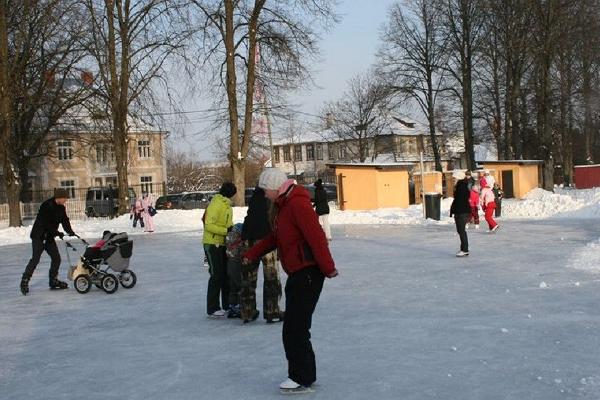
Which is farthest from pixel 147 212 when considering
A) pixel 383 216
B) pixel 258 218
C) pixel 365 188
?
pixel 258 218

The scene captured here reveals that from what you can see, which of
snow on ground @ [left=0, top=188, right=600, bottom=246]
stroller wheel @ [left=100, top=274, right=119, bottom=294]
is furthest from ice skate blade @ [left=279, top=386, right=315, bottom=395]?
snow on ground @ [left=0, top=188, right=600, bottom=246]

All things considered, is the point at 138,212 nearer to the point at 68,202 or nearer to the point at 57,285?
the point at 68,202

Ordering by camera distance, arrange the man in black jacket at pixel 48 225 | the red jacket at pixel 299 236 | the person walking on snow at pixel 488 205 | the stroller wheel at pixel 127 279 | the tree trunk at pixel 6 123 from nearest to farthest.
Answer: the red jacket at pixel 299 236 < the man in black jacket at pixel 48 225 < the stroller wheel at pixel 127 279 < the person walking on snow at pixel 488 205 < the tree trunk at pixel 6 123

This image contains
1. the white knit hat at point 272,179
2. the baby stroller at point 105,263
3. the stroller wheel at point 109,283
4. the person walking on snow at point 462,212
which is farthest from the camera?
the person walking on snow at point 462,212

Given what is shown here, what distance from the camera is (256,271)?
26.4 feet

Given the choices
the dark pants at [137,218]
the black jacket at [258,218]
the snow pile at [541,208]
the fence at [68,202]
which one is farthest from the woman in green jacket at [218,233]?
the fence at [68,202]

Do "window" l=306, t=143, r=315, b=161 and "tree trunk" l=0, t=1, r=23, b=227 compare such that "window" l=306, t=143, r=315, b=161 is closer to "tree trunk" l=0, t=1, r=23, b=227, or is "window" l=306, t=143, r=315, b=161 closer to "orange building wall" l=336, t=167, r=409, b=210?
"orange building wall" l=336, t=167, r=409, b=210

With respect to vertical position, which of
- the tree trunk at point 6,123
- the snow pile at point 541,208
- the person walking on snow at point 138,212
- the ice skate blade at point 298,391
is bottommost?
the ice skate blade at point 298,391

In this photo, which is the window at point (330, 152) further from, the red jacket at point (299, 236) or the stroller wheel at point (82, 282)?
the red jacket at point (299, 236)

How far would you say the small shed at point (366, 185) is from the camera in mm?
33406

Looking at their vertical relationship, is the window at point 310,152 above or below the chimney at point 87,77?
below

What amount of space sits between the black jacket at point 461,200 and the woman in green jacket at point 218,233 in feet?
21.6

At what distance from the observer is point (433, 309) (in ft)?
27.7

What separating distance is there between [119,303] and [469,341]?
5.67 meters
